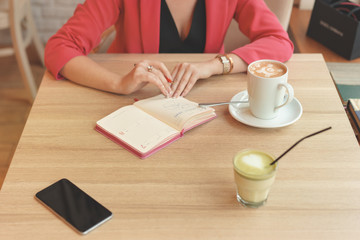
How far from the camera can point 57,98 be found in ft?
3.65

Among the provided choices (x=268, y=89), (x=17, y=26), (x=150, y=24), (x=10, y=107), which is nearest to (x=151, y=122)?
(x=268, y=89)

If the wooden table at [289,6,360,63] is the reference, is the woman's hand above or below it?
above

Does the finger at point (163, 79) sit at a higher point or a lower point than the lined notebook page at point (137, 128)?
higher

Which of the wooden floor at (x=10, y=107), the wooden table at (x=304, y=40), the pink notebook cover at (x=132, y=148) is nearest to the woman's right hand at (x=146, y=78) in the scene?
the pink notebook cover at (x=132, y=148)

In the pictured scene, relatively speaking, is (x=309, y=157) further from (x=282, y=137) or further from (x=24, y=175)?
(x=24, y=175)

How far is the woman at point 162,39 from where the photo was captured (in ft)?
3.68

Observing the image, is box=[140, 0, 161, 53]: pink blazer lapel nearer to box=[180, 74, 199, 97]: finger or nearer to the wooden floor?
box=[180, 74, 199, 97]: finger

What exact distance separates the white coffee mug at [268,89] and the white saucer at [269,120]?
0.02m

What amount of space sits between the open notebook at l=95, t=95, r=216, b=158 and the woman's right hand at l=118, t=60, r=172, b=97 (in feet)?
0.15

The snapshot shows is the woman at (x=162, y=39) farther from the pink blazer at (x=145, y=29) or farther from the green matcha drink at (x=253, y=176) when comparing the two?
the green matcha drink at (x=253, y=176)

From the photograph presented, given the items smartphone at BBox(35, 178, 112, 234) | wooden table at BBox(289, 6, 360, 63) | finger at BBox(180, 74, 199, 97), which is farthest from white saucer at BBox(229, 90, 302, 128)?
wooden table at BBox(289, 6, 360, 63)

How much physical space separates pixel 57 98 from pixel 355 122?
81 centimetres

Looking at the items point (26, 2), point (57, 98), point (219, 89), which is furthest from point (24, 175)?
point (26, 2)

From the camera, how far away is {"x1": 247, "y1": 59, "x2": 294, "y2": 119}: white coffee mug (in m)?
0.94
